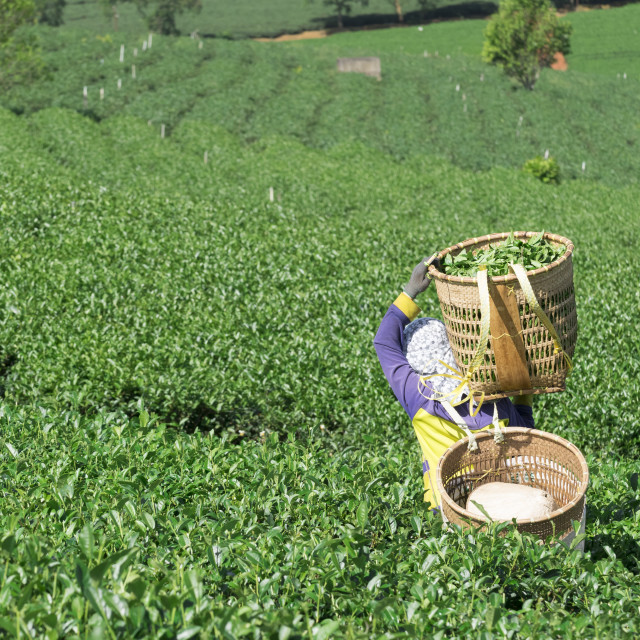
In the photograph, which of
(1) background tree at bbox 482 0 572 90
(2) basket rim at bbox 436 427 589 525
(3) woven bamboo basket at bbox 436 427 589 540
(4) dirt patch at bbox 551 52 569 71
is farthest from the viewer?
(4) dirt patch at bbox 551 52 569 71

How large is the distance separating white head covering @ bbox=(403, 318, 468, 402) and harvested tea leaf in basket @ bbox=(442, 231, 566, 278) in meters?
0.43

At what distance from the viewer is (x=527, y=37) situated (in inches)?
2069

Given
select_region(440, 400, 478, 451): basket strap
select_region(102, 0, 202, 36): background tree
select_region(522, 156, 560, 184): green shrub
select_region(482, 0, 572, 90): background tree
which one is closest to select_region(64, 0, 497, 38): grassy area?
select_region(102, 0, 202, 36): background tree

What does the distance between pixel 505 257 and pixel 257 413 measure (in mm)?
4983

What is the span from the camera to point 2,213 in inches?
523

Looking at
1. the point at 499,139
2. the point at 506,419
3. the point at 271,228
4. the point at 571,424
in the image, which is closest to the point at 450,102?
the point at 499,139

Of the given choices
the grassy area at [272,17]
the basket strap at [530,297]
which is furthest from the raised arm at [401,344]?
the grassy area at [272,17]

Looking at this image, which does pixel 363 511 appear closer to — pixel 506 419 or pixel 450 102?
pixel 506 419

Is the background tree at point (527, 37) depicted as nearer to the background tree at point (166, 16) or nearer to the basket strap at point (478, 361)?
the background tree at point (166, 16)

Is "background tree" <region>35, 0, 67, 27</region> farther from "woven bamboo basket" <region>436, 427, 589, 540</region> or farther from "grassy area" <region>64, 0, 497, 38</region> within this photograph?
"woven bamboo basket" <region>436, 427, 589, 540</region>

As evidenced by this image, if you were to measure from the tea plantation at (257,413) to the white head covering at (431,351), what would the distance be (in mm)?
Answer: 834

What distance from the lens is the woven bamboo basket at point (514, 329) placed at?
368 cm

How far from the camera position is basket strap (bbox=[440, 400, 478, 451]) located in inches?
152

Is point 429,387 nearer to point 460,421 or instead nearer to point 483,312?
point 460,421
